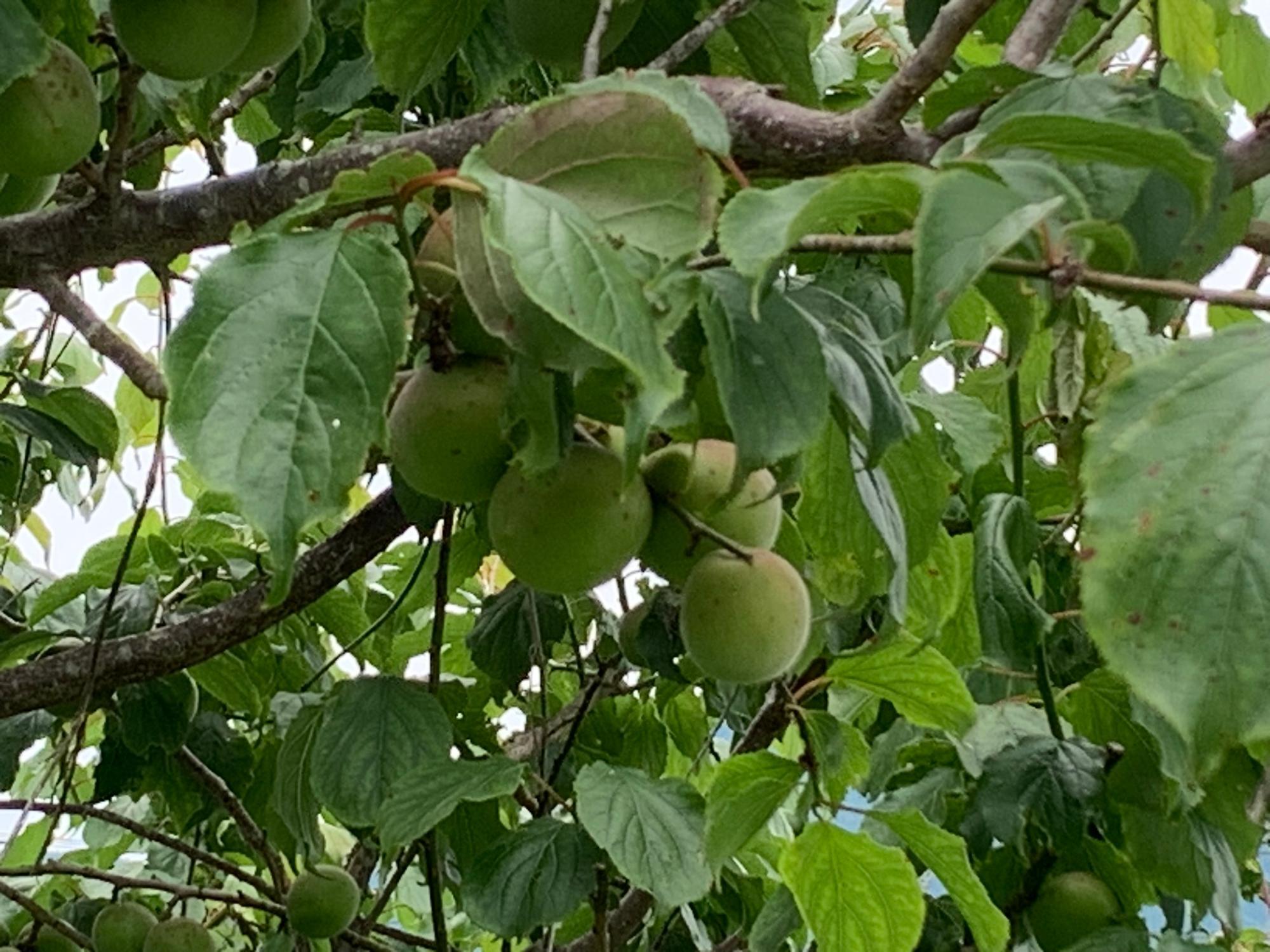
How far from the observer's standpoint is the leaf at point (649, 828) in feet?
3.45

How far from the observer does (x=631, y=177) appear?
1.82 feet

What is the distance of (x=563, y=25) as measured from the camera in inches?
34.5

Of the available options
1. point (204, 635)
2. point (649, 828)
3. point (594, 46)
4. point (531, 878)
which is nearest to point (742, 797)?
→ point (649, 828)

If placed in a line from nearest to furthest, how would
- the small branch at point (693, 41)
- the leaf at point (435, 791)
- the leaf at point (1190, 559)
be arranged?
the leaf at point (1190, 559), the small branch at point (693, 41), the leaf at point (435, 791)

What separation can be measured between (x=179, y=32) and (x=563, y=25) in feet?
0.74

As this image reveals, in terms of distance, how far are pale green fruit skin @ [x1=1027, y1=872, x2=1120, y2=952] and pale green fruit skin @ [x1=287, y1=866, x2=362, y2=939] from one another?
62cm

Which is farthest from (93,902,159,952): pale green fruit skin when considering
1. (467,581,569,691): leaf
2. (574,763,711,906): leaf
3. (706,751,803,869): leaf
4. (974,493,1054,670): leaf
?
(974,493,1054,670): leaf

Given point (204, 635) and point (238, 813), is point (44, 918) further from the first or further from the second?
point (204, 635)

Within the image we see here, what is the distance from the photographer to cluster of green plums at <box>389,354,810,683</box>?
67 cm

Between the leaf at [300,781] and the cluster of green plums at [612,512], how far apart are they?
49 cm

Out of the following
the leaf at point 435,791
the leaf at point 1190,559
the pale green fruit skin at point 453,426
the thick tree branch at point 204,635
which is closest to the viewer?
the leaf at point 1190,559

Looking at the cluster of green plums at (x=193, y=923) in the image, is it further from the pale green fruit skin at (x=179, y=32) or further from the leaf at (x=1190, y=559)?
the leaf at (x=1190, y=559)

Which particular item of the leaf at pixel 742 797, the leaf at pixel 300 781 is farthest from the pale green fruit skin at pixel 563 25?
the leaf at pixel 300 781

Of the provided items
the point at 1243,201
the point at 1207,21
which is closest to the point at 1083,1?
the point at 1207,21
